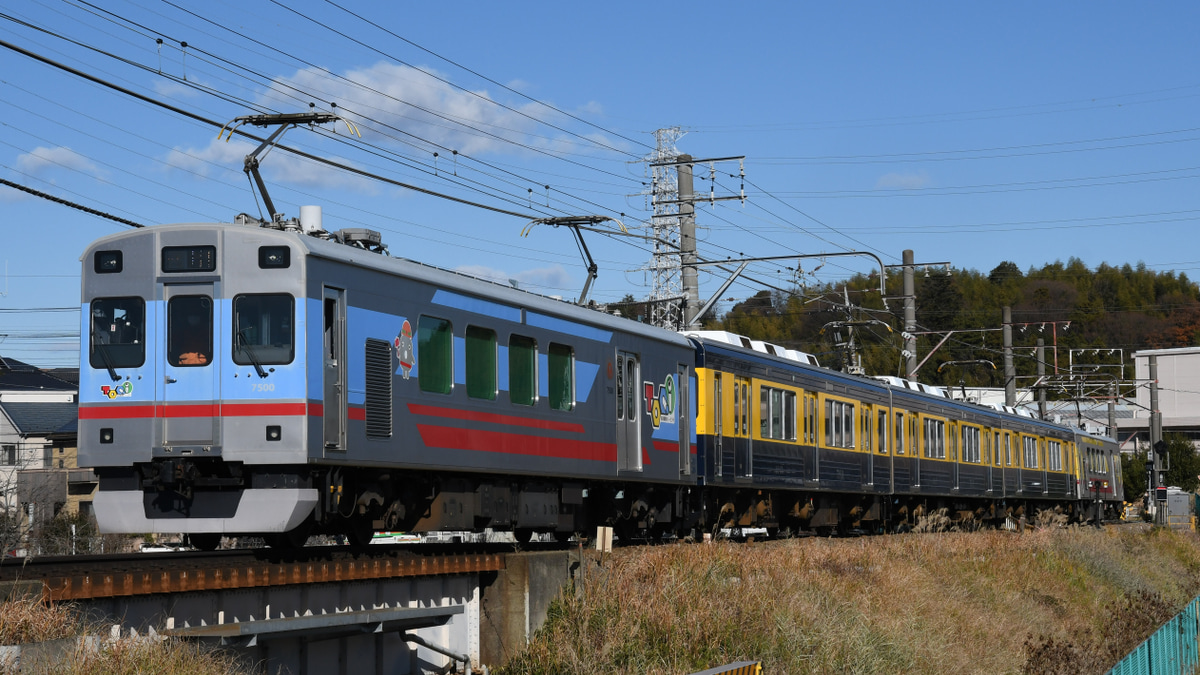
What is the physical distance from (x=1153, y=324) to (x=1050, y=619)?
4463 inches

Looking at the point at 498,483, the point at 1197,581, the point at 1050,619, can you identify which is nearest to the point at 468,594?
the point at 498,483

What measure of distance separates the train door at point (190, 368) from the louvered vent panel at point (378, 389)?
52.1 inches

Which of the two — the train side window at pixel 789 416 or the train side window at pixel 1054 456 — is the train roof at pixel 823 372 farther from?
the train side window at pixel 1054 456

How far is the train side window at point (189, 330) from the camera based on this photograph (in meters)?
12.1

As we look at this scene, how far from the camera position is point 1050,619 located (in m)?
21.1

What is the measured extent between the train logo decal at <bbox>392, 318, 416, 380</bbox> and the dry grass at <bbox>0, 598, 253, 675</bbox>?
441 centimetres

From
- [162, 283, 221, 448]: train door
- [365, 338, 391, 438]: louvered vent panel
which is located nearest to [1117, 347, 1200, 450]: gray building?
[365, 338, 391, 438]: louvered vent panel

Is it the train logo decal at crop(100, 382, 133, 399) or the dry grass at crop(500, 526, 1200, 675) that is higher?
the train logo decal at crop(100, 382, 133, 399)

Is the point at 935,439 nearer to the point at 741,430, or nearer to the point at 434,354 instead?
the point at 741,430

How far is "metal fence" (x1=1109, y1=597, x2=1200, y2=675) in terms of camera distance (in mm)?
13992

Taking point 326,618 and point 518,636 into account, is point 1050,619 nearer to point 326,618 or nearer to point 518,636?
point 518,636

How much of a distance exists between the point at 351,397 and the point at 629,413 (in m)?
6.40

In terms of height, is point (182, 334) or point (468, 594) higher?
point (182, 334)

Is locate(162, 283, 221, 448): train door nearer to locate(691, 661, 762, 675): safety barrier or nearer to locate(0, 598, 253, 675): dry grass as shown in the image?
locate(0, 598, 253, 675): dry grass
